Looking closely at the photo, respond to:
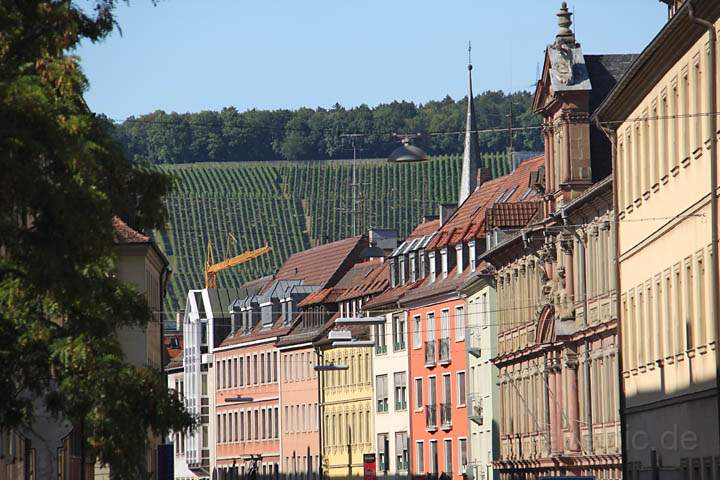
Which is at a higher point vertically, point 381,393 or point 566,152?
point 566,152

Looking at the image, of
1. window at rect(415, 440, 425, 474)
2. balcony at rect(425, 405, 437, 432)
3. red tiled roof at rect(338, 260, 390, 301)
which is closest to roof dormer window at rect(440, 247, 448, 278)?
balcony at rect(425, 405, 437, 432)

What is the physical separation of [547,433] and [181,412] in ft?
156

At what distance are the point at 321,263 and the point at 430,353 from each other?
3528cm

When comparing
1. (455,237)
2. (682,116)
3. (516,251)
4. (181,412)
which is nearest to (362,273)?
(455,237)

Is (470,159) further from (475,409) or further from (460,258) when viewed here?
(475,409)

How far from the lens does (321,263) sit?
133500 millimetres

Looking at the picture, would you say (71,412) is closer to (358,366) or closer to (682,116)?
(682,116)

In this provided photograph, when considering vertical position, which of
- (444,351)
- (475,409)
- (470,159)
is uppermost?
(470,159)

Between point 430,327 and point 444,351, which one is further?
point 430,327

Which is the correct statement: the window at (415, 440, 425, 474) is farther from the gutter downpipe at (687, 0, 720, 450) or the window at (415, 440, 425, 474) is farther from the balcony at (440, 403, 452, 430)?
the gutter downpipe at (687, 0, 720, 450)

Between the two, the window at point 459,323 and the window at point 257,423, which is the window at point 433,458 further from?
the window at point 257,423

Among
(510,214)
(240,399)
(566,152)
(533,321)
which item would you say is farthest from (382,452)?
(566,152)

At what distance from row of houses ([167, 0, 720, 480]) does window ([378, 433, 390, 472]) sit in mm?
317

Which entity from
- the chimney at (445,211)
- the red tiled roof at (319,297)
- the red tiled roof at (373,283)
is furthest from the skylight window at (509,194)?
the red tiled roof at (319,297)
